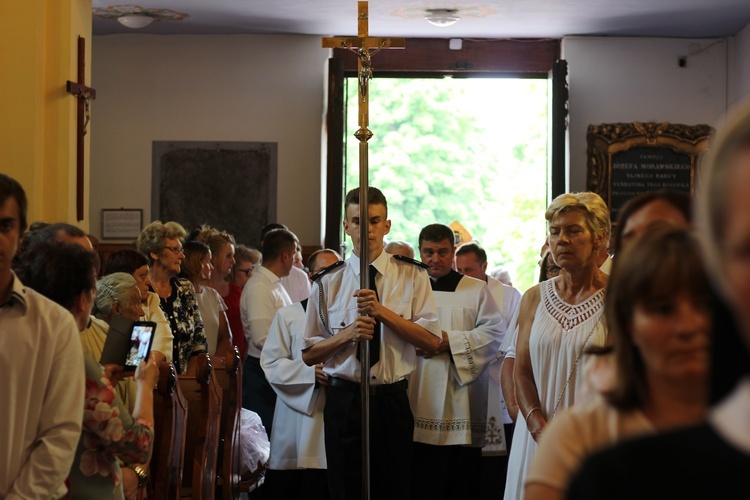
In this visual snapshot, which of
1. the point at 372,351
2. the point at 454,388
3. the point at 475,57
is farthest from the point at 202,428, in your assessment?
the point at 475,57

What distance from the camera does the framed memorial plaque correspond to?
10.7 meters

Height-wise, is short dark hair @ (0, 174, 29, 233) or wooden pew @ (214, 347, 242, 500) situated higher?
short dark hair @ (0, 174, 29, 233)

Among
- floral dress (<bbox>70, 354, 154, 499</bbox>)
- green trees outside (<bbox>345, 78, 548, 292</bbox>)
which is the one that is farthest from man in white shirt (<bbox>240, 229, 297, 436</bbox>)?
green trees outside (<bbox>345, 78, 548, 292</bbox>)

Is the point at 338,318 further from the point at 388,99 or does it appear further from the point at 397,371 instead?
the point at 388,99

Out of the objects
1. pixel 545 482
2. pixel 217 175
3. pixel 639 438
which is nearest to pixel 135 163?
pixel 217 175

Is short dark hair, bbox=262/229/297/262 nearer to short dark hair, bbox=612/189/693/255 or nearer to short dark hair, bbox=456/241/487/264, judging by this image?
short dark hair, bbox=456/241/487/264

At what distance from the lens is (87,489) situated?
3.09 m

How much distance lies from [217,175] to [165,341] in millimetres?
6066

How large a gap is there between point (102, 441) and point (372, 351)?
2440 millimetres

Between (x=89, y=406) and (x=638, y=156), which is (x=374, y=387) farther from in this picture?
(x=638, y=156)

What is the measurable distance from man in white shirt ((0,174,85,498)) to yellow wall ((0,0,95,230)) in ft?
14.1

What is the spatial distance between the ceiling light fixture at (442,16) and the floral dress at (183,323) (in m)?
4.81

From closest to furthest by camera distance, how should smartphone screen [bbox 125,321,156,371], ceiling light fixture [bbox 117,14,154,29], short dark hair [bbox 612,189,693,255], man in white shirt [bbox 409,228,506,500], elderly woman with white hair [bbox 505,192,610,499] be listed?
short dark hair [bbox 612,189,693,255] → smartphone screen [bbox 125,321,156,371] → elderly woman with white hair [bbox 505,192,610,499] → man in white shirt [bbox 409,228,506,500] → ceiling light fixture [bbox 117,14,154,29]

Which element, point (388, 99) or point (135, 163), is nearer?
point (135, 163)
